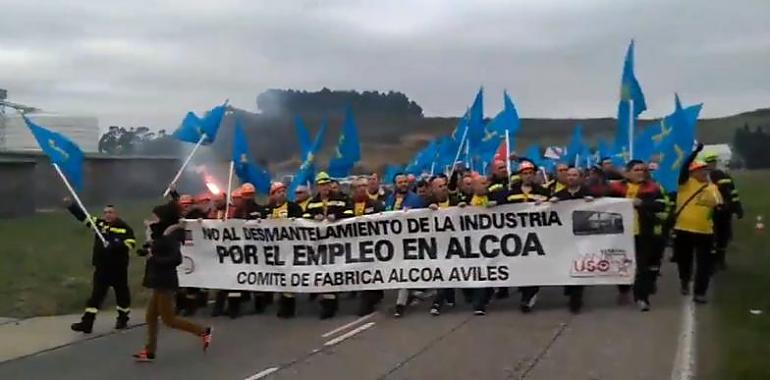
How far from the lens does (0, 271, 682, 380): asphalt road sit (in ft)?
28.8

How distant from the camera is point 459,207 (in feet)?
40.9

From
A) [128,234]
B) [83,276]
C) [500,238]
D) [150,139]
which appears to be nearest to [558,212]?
[500,238]

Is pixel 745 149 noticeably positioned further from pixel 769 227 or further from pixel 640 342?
pixel 640 342

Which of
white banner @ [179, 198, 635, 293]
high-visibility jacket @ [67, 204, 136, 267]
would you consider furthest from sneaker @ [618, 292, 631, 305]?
high-visibility jacket @ [67, 204, 136, 267]

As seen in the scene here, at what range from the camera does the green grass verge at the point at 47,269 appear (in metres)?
14.2

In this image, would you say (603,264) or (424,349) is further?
(603,264)

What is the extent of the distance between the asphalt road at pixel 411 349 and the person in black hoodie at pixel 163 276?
24 centimetres

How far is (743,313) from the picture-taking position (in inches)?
438

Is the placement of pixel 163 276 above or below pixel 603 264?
above

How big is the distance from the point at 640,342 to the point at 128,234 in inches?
233

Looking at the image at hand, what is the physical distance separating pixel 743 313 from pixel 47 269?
12.3m

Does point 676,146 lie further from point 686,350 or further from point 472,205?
point 686,350

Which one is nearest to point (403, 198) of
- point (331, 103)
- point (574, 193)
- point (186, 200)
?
point (574, 193)

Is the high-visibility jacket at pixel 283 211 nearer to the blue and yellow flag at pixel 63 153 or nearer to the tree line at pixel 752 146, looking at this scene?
the blue and yellow flag at pixel 63 153
